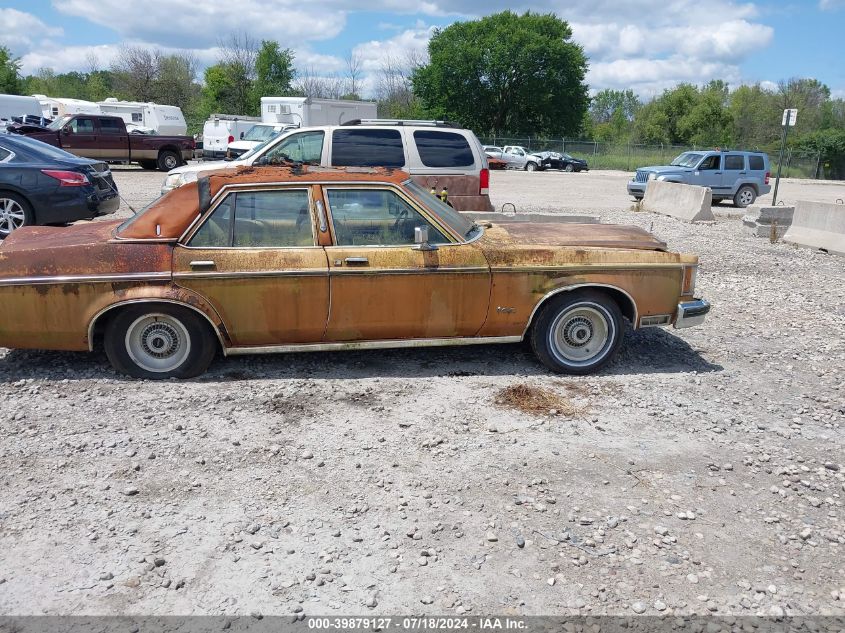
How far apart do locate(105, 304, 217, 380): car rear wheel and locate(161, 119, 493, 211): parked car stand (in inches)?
186

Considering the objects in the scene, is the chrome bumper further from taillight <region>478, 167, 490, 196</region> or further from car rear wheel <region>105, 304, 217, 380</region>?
taillight <region>478, 167, 490, 196</region>

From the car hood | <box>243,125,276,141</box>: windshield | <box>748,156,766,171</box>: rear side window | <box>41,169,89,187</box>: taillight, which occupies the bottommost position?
the car hood

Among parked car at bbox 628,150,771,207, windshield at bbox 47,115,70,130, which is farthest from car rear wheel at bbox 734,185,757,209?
windshield at bbox 47,115,70,130

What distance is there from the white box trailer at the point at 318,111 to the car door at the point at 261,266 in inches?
1122

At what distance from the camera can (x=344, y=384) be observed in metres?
5.35

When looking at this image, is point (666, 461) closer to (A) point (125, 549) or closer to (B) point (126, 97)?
(A) point (125, 549)

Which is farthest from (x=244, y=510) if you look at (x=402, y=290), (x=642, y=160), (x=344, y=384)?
(x=642, y=160)

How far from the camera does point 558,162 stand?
41906mm

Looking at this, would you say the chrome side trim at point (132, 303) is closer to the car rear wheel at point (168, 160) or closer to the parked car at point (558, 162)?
the car rear wheel at point (168, 160)

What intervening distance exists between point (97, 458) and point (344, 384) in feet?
5.86

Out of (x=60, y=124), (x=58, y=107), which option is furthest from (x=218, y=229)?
(x=58, y=107)

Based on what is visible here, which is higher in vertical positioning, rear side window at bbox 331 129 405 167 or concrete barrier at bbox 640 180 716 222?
rear side window at bbox 331 129 405 167

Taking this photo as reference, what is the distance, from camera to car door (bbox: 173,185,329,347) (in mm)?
5137

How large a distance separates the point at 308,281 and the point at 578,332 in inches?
85.2
